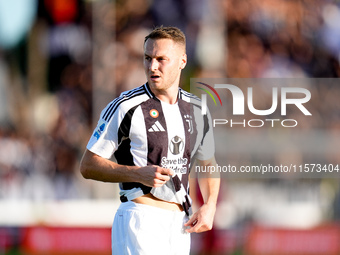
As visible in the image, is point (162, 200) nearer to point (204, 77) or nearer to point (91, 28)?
point (204, 77)

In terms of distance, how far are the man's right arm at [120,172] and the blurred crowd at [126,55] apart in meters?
6.91

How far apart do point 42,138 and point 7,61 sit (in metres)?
2.91

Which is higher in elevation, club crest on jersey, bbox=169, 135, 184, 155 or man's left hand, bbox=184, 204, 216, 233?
club crest on jersey, bbox=169, 135, 184, 155

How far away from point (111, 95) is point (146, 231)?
25.4ft

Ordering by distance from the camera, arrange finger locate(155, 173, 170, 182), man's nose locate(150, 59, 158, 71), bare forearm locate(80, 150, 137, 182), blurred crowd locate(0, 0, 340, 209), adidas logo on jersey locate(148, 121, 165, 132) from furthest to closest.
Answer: blurred crowd locate(0, 0, 340, 209), adidas logo on jersey locate(148, 121, 165, 132), man's nose locate(150, 59, 158, 71), bare forearm locate(80, 150, 137, 182), finger locate(155, 173, 170, 182)

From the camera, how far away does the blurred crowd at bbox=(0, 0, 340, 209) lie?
11.8m

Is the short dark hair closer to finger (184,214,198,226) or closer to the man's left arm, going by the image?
the man's left arm

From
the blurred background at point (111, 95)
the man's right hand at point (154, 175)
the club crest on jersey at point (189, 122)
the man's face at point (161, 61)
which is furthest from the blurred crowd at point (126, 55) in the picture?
the man's right hand at point (154, 175)

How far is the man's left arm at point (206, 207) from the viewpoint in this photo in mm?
4516

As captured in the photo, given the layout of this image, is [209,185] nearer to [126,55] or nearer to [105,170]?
[105,170]

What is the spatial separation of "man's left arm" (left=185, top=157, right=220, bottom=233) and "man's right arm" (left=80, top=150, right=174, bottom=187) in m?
0.48

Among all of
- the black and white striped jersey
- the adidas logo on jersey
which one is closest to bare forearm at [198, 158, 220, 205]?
the black and white striped jersey

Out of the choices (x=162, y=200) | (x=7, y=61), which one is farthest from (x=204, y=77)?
(x=162, y=200)

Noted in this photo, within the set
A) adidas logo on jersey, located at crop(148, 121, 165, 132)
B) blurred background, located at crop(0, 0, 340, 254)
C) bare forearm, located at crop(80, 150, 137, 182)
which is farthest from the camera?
blurred background, located at crop(0, 0, 340, 254)
